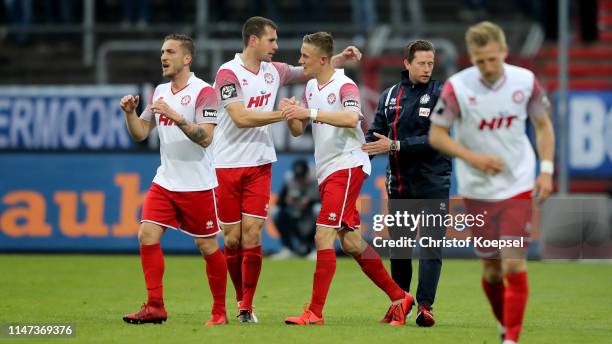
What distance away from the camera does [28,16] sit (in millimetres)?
24531

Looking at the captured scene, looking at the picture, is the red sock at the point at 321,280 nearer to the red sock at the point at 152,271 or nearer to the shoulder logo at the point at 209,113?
the red sock at the point at 152,271

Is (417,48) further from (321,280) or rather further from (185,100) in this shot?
(321,280)

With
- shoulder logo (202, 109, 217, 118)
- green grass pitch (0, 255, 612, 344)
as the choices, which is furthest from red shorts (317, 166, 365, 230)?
shoulder logo (202, 109, 217, 118)

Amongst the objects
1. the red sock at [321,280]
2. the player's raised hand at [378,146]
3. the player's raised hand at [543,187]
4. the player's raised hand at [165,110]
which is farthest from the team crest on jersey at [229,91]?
the player's raised hand at [543,187]

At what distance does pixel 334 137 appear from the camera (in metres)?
10.9

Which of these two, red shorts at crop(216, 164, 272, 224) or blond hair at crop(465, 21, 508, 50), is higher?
blond hair at crop(465, 21, 508, 50)

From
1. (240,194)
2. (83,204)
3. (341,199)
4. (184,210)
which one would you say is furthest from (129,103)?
(83,204)

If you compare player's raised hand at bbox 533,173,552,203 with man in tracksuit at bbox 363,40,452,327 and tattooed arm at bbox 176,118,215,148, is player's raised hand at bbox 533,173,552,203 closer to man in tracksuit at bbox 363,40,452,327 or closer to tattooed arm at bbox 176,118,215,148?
man in tracksuit at bbox 363,40,452,327

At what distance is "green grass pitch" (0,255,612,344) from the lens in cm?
995

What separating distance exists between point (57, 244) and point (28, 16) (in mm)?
5714

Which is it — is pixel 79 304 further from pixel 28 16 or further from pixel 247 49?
pixel 28 16

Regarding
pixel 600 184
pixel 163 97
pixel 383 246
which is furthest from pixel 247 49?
pixel 600 184

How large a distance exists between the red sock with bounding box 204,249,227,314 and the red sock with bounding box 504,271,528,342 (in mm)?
2863

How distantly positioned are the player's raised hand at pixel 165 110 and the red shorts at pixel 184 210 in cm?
74
